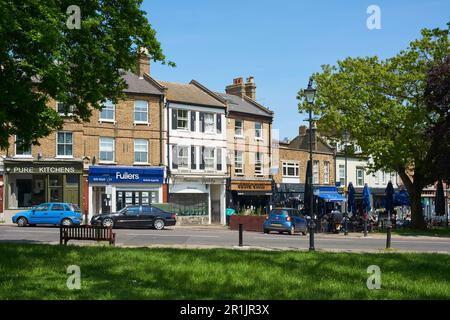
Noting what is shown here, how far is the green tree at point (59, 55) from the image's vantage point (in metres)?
15.6

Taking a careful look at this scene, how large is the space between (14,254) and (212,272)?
251 inches

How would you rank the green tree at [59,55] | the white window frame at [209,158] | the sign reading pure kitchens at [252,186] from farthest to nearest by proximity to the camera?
1. the sign reading pure kitchens at [252,186]
2. the white window frame at [209,158]
3. the green tree at [59,55]

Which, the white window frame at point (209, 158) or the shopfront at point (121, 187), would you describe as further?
the white window frame at point (209, 158)

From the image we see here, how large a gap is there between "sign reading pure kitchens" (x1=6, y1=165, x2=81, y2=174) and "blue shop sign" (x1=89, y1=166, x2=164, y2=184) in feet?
4.47

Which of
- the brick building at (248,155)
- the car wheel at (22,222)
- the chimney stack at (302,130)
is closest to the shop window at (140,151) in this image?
the brick building at (248,155)

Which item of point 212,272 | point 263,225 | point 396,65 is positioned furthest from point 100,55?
point 396,65

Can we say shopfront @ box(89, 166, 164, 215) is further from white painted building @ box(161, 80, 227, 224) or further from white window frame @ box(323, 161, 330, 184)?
white window frame @ box(323, 161, 330, 184)

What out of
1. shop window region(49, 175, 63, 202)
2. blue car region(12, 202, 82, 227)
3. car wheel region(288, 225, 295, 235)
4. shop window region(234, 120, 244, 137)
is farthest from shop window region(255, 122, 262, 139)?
blue car region(12, 202, 82, 227)

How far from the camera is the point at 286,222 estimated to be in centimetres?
3425

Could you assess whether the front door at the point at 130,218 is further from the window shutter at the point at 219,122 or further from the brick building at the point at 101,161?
the window shutter at the point at 219,122

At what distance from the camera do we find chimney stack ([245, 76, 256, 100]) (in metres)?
57.6

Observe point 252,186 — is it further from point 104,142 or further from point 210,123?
point 104,142

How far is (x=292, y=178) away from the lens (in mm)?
56625

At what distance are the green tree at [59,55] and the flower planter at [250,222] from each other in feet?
59.1
